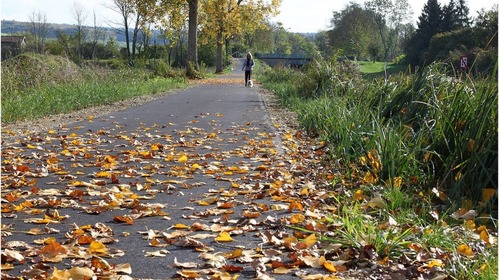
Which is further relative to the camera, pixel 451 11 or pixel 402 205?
pixel 451 11

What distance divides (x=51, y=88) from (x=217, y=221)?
14182 millimetres

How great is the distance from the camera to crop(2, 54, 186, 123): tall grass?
1576 centimetres

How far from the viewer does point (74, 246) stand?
4.96 metres

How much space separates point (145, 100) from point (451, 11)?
51.6 m

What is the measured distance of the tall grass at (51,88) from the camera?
1576 centimetres

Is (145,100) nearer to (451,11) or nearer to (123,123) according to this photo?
(123,123)

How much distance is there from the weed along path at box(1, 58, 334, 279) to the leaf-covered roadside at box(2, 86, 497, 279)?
0.5 inches

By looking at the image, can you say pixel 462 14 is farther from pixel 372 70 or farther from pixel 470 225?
pixel 470 225

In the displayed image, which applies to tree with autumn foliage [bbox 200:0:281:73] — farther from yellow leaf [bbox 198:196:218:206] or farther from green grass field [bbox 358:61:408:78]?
yellow leaf [bbox 198:196:218:206]

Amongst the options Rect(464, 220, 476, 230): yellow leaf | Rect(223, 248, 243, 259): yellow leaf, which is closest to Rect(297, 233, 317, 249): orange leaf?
Rect(223, 248, 243, 259): yellow leaf

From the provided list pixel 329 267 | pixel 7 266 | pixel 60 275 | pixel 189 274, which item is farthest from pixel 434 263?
A: pixel 7 266

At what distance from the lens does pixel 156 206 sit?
6.44m

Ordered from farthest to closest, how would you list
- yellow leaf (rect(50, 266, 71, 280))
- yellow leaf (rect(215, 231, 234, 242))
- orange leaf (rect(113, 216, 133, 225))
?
orange leaf (rect(113, 216, 133, 225)), yellow leaf (rect(215, 231, 234, 242)), yellow leaf (rect(50, 266, 71, 280))

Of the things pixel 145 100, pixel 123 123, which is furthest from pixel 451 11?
pixel 123 123
